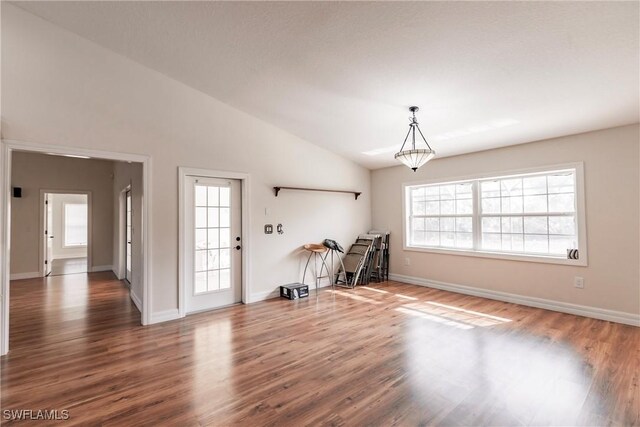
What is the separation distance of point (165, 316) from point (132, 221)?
2.01 meters

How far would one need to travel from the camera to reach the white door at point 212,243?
4215 mm

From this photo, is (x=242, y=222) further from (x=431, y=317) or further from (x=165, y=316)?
(x=431, y=317)

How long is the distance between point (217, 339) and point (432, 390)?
7.18 ft

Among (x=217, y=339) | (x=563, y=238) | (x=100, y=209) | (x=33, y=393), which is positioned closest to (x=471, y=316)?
(x=563, y=238)

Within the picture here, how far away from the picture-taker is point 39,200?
6.88m

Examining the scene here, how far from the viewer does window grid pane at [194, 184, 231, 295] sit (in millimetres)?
4312

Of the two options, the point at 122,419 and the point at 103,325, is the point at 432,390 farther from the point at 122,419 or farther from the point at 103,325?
the point at 103,325

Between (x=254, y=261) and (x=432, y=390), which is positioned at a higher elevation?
(x=254, y=261)

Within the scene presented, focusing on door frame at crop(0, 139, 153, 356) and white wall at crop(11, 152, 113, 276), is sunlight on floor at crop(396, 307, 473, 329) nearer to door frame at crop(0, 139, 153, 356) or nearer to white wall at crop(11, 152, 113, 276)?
door frame at crop(0, 139, 153, 356)

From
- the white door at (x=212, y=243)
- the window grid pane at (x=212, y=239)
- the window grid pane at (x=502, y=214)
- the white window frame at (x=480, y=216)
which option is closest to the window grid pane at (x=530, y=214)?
the window grid pane at (x=502, y=214)

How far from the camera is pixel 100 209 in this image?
25.4 feet

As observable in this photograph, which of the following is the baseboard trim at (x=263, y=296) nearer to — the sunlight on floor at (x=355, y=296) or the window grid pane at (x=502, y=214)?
the sunlight on floor at (x=355, y=296)

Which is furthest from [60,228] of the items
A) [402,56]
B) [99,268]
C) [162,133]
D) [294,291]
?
[402,56]

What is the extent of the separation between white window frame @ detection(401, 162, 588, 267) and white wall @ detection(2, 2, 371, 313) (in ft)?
4.43
